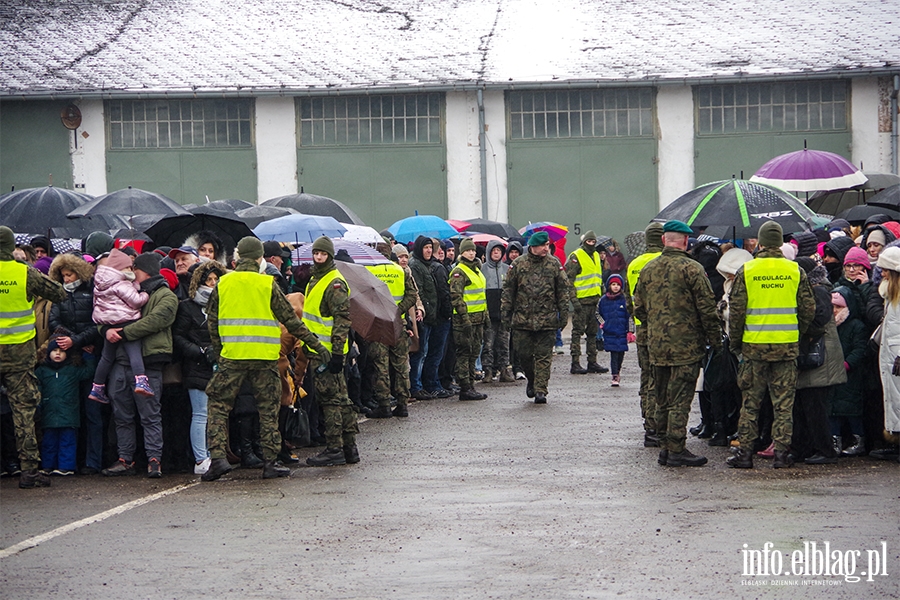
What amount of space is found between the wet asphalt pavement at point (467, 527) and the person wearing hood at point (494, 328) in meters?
5.78

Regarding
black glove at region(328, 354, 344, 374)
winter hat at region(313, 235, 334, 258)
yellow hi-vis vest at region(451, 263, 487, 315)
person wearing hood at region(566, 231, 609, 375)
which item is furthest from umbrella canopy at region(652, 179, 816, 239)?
person wearing hood at region(566, 231, 609, 375)

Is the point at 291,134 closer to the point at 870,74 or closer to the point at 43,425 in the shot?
the point at 870,74

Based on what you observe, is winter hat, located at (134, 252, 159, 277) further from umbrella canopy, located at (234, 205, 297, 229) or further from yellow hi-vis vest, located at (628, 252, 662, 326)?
umbrella canopy, located at (234, 205, 297, 229)

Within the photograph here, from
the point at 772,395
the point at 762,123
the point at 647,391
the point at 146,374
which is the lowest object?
the point at 647,391

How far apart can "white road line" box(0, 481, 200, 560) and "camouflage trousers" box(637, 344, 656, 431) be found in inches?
161

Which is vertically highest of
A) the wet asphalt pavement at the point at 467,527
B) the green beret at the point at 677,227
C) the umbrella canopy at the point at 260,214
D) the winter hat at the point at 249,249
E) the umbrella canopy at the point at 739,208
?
the umbrella canopy at the point at 260,214

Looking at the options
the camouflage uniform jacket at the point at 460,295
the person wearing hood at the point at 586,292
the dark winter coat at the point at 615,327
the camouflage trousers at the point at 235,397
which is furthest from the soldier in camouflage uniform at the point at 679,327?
the person wearing hood at the point at 586,292

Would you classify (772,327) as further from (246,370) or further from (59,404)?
(59,404)

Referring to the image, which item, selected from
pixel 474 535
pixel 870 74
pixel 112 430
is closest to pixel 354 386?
pixel 112 430

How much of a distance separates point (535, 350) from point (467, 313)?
128 cm

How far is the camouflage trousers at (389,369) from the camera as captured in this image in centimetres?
1397

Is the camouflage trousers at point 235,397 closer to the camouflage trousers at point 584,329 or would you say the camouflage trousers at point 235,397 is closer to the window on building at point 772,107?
the camouflage trousers at point 584,329

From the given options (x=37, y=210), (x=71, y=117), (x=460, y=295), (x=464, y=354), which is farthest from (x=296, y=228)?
(x=71, y=117)

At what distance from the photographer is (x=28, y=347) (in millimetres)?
10266
